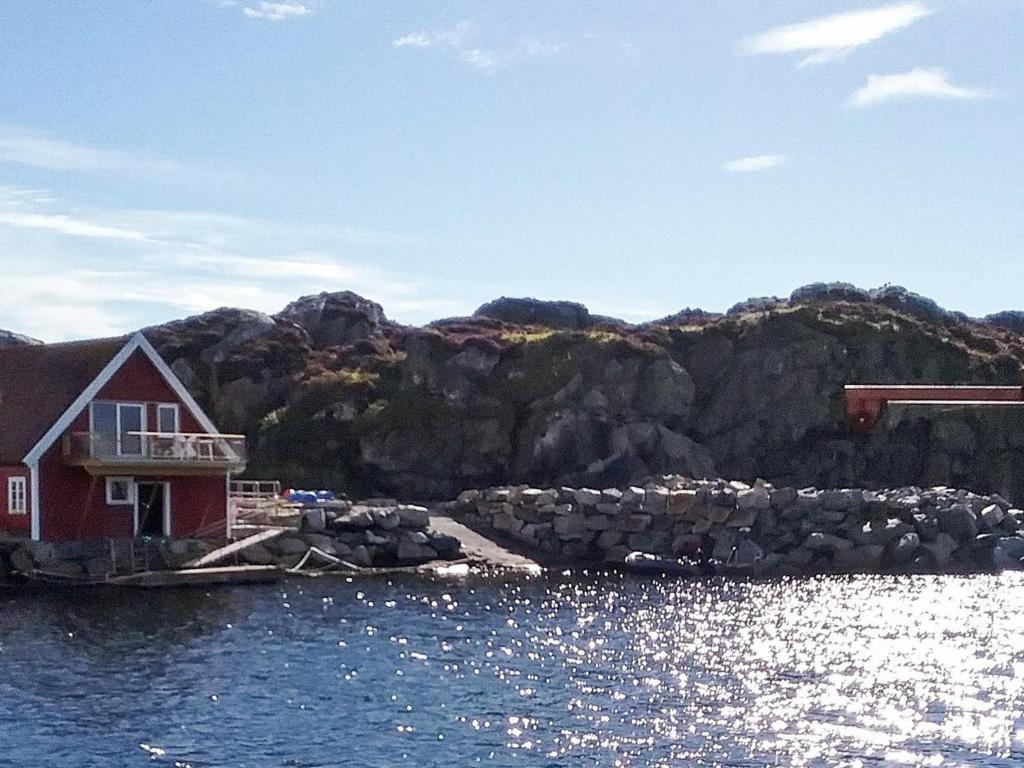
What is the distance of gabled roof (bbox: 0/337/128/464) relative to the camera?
45.4 meters

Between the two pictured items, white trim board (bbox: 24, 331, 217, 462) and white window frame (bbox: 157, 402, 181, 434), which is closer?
white trim board (bbox: 24, 331, 217, 462)

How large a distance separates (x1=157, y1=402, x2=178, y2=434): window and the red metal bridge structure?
41.5m

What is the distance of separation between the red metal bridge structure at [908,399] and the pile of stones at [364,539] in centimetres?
4156

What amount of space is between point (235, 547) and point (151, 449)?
4.66m

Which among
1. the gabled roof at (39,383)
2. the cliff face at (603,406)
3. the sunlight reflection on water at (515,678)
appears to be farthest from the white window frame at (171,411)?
the cliff face at (603,406)

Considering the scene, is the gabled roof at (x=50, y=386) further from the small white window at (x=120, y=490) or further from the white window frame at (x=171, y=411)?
the small white window at (x=120, y=490)

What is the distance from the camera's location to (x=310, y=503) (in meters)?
54.7

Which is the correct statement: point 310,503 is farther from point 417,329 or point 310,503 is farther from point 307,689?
point 417,329

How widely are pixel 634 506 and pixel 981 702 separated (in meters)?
29.8

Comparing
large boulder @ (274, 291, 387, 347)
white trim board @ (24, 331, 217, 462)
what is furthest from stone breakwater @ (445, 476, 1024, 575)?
large boulder @ (274, 291, 387, 347)

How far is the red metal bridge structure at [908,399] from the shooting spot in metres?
8.82

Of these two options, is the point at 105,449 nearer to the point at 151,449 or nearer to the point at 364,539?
the point at 151,449

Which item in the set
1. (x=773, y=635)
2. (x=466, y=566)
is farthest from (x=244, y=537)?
(x=773, y=635)

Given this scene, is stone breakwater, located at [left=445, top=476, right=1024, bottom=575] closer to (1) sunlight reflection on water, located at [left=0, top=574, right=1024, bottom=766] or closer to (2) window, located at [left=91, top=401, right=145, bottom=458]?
(1) sunlight reflection on water, located at [left=0, top=574, right=1024, bottom=766]
